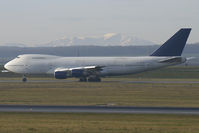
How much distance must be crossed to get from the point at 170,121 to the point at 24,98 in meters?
21.0

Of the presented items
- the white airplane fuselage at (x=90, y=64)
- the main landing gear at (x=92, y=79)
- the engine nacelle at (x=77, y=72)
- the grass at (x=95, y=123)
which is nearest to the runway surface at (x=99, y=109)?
the grass at (x=95, y=123)

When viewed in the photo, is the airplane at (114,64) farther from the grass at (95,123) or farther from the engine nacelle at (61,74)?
the grass at (95,123)

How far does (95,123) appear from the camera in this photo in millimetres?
29188

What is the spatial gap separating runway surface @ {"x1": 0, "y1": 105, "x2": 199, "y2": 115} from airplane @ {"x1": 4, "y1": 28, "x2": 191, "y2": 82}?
38.2m

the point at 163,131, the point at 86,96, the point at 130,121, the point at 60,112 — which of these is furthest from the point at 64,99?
the point at 163,131

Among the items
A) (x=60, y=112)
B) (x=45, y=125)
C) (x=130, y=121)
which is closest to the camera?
(x=45, y=125)

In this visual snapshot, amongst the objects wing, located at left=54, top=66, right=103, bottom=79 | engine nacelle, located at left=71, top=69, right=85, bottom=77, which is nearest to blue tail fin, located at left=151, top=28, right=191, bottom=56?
wing, located at left=54, top=66, right=103, bottom=79

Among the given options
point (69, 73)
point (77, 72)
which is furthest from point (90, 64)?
point (69, 73)

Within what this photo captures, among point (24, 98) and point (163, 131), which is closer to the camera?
point (163, 131)

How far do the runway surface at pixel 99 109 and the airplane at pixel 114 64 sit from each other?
38.2 metres

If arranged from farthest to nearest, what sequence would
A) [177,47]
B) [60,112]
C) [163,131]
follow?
[177,47], [60,112], [163,131]

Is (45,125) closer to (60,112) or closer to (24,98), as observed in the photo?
(60,112)

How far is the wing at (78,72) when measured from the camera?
7762 centimetres

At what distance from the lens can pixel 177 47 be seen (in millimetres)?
76938
